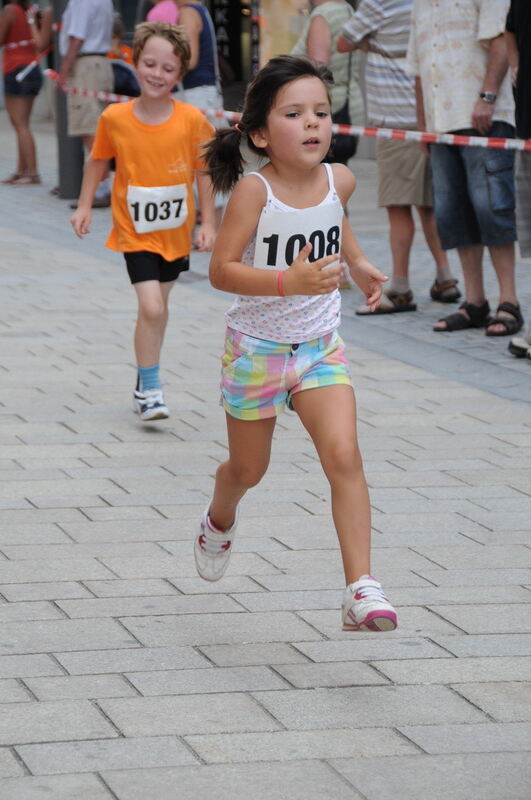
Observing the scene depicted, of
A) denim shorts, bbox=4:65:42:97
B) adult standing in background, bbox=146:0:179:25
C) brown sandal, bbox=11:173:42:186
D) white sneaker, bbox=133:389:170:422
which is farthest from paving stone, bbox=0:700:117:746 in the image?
brown sandal, bbox=11:173:42:186

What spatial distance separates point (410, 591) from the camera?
4578 millimetres

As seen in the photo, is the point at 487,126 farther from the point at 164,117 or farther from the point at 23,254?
the point at 23,254

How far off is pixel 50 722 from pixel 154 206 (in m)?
3.59

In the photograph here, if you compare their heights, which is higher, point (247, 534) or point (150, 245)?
point (150, 245)

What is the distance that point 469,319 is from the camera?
877 cm

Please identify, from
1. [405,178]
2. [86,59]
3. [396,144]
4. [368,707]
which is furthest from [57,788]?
[86,59]

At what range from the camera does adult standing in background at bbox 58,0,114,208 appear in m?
13.9

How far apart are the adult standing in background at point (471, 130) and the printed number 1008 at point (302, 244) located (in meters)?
4.36

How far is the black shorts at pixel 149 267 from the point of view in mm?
6801

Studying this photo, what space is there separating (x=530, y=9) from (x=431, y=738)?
517cm

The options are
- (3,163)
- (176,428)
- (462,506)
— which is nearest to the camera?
(462,506)

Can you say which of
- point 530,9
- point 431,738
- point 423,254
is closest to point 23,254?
point 423,254

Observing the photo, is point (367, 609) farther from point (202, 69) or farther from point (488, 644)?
point (202, 69)

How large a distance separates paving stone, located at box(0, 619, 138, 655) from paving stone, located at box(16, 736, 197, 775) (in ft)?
2.13
